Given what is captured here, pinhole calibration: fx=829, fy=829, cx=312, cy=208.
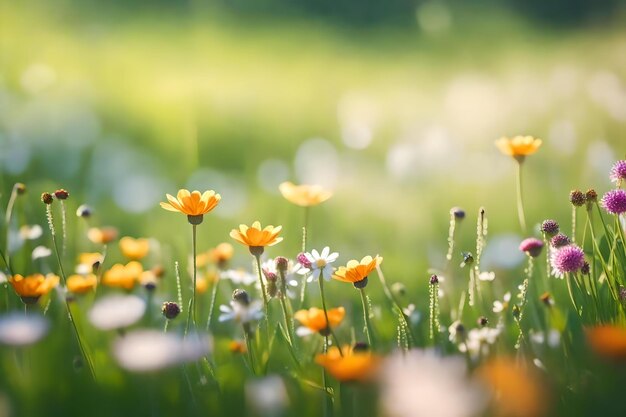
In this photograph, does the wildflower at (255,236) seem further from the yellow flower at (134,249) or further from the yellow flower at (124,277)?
the yellow flower at (134,249)

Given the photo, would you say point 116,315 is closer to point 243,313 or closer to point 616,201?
point 243,313

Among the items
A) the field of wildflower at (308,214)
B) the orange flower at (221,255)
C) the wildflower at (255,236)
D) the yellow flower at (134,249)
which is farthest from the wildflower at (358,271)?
the yellow flower at (134,249)

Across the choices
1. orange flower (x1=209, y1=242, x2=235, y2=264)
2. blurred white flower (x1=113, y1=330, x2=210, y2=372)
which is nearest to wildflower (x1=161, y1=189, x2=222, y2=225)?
blurred white flower (x1=113, y1=330, x2=210, y2=372)

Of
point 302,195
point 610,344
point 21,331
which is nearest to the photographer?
point 610,344

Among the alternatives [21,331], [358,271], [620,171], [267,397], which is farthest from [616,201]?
[21,331]

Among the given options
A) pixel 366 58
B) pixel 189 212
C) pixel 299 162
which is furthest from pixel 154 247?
pixel 366 58

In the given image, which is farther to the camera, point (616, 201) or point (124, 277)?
point (124, 277)

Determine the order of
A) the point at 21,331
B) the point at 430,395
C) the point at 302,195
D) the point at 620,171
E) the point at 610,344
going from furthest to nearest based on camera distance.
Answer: the point at 302,195 → the point at 620,171 → the point at 21,331 → the point at 610,344 → the point at 430,395

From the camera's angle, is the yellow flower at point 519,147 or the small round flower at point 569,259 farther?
the yellow flower at point 519,147

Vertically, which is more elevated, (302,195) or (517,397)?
(302,195)
